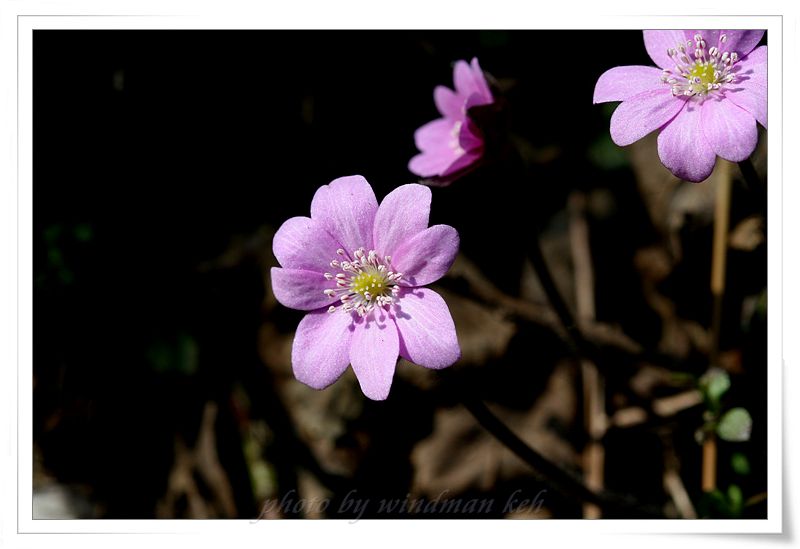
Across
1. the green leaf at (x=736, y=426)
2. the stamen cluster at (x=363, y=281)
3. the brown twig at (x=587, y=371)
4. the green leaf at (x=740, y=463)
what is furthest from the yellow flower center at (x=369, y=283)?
the green leaf at (x=740, y=463)

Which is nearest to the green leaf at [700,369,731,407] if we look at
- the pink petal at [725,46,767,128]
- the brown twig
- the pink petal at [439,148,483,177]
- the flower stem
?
the flower stem

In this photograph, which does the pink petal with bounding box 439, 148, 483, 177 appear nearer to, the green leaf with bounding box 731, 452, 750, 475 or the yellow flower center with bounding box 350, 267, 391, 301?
the yellow flower center with bounding box 350, 267, 391, 301

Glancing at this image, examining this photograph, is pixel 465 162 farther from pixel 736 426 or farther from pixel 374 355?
pixel 736 426

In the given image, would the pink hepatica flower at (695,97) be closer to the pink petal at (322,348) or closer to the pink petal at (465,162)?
the pink petal at (465,162)

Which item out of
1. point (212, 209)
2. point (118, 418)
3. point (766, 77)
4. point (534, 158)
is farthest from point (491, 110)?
point (118, 418)

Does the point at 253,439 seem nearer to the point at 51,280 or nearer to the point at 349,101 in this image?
the point at 51,280

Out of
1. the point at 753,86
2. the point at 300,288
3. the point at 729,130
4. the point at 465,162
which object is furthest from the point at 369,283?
the point at 753,86
